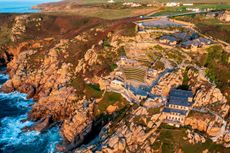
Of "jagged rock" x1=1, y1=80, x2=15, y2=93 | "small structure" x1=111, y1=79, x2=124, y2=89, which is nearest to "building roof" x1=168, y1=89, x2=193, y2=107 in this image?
"small structure" x1=111, y1=79, x2=124, y2=89

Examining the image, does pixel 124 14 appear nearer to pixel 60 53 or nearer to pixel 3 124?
pixel 60 53

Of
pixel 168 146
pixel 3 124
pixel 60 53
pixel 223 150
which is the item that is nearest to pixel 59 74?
pixel 60 53

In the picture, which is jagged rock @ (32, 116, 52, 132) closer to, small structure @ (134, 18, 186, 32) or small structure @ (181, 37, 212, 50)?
small structure @ (181, 37, 212, 50)

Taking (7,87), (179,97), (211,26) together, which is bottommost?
(7,87)

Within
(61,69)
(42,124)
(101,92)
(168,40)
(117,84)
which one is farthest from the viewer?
(61,69)

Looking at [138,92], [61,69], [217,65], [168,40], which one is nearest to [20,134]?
[61,69]

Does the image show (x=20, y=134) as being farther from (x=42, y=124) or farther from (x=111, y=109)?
(x=111, y=109)

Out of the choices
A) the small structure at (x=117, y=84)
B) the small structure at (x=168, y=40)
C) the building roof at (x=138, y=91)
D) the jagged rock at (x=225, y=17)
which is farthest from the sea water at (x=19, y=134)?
the jagged rock at (x=225, y=17)
